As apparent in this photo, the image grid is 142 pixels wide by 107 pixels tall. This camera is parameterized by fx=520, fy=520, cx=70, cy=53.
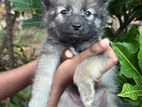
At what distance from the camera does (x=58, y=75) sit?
357 centimetres

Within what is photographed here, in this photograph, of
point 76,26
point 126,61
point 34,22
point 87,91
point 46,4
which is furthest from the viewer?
point 34,22

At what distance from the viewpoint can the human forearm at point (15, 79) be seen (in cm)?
400

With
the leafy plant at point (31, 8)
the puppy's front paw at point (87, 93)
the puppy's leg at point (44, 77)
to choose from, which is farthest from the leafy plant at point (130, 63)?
the leafy plant at point (31, 8)

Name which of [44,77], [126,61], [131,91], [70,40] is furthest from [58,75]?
[131,91]

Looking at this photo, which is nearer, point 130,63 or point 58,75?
point 130,63

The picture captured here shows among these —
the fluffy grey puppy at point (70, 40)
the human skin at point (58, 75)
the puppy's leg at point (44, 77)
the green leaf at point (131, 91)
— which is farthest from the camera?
the puppy's leg at point (44, 77)

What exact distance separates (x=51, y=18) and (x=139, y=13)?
66cm

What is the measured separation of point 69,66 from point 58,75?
11cm

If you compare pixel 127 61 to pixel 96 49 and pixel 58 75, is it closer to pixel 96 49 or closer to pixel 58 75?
pixel 96 49

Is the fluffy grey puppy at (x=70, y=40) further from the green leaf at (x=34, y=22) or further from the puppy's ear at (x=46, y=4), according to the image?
the green leaf at (x=34, y=22)

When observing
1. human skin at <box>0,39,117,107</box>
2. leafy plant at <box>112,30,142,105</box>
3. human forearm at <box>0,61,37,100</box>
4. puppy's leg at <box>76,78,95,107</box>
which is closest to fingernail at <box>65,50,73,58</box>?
human skin at <box>0,39,117,107</box>

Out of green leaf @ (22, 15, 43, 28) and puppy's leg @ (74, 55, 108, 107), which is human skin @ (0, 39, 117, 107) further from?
green leaf @ (22, 15, 43, 28)

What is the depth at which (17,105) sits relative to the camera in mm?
4754

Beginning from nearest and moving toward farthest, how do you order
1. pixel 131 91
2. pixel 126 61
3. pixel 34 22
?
pixel 131 91 → pixel 126 61 → pixel 34 22
